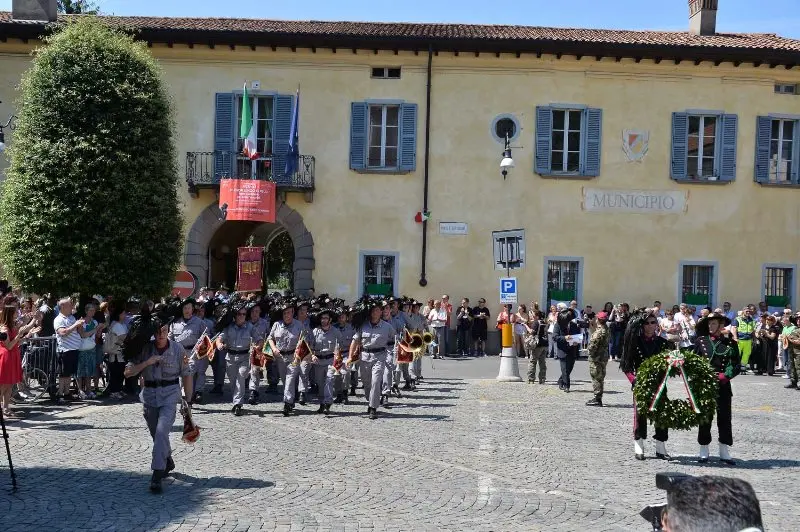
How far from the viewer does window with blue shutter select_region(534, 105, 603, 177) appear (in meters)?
27.5

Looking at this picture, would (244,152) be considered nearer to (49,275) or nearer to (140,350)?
(49,275)

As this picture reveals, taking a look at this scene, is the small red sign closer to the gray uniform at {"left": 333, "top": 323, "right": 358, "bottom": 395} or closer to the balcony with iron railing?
→ the balcony with iron railing

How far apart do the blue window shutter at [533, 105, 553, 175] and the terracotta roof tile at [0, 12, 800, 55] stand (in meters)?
2.12

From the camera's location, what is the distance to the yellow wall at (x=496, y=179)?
2738cm

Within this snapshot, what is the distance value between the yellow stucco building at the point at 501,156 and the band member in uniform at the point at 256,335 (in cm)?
1183

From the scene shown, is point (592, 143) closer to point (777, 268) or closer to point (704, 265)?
point (704, 265)

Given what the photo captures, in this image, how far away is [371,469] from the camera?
9.88m

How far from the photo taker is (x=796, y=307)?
2809 centimetres

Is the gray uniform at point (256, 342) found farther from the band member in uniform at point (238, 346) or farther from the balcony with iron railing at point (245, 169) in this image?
the balcony with iron railing at point (245, 169)

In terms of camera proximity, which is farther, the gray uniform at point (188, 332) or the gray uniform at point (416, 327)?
the gray uniform at point (416, 327)

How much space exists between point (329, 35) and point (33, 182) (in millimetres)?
12673

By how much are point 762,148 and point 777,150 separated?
700 mm

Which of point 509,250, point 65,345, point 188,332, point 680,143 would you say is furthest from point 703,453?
point 680,143

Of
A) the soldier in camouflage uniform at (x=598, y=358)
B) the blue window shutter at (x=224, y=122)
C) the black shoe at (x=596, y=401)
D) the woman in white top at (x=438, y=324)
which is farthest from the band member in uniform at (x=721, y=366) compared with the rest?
the blue window shutter at (x=224, y=122)
